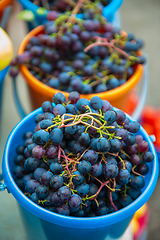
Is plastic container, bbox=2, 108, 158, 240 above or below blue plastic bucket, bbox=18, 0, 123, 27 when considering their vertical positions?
below

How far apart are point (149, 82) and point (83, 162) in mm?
1576

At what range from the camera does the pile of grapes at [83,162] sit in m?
0.46

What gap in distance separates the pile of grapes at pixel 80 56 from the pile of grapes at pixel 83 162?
29 centimetres

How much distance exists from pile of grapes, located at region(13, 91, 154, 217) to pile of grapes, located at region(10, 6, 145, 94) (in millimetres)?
288

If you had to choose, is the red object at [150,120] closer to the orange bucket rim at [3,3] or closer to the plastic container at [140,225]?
the plastic container at [140,225]

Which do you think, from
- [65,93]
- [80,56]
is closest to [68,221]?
[65,93]

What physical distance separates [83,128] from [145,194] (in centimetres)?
18

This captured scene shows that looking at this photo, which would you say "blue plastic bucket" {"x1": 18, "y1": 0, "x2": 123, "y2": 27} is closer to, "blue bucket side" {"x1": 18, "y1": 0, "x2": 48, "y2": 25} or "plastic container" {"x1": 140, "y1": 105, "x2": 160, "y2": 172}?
"blue bucket side" {"x1": 18, "y1": 0, "x2": 48, "y2": 25}

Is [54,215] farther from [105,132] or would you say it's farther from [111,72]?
[111,72]

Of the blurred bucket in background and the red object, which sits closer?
the blurred bucket in background

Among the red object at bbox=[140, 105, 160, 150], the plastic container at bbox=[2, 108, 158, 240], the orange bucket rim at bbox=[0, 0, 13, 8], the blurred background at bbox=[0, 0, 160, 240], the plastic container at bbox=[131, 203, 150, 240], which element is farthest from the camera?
the red object at bbox=[140, 105, 160, 150]

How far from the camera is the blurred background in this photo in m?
0.61

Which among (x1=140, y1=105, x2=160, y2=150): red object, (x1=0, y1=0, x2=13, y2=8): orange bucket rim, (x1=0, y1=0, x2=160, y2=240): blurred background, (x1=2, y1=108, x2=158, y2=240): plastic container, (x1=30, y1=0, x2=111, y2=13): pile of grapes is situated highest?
(x1=0, y1=0, x2=13, y2=8): orange bucket rim

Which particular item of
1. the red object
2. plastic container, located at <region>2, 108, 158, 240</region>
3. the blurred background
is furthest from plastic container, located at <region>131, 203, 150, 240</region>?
plastic container, located at <region>2, 108, 158, 240</region>
